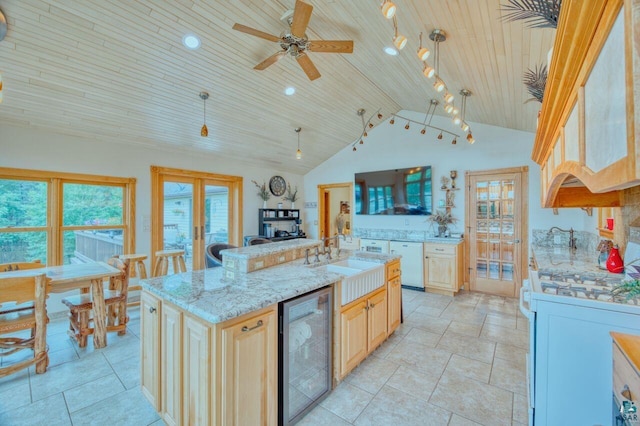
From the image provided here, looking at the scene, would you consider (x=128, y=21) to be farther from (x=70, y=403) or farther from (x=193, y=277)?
(x=70, y=403)

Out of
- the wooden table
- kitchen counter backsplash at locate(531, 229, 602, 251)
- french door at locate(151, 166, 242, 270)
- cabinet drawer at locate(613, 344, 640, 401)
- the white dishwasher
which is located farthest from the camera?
the white dishwasher

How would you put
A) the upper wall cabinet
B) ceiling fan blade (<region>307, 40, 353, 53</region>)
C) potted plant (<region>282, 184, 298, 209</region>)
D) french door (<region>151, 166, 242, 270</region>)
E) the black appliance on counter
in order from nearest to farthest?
the upper wall cabinet < the black appliance on counter < ceiling fan blade (<region>307, 40, 353, 53</region>) < french door (<region>151, 166, 242, 270</region>) < potted plant (<region>282, 184, 298, 209</region>)

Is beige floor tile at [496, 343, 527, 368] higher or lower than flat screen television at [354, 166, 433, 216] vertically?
lower

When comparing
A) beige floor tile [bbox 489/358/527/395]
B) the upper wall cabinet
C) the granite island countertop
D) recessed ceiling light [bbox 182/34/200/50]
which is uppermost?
recessed ceiling light [bbox 182/34/200/50]

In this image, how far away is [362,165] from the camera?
620 centimetres

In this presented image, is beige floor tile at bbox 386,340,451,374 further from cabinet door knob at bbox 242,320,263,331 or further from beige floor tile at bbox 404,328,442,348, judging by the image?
cabinet door knob at bbox 242,320,263,331

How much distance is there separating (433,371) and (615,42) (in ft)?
8.52

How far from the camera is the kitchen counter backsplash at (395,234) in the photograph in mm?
5160

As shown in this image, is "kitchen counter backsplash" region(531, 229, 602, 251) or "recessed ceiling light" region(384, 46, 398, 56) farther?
"kitchen counter backsplash" region(531, 229, 602, 251)

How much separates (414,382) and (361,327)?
1.96 feet

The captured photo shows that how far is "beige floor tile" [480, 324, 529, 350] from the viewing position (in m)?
2.96

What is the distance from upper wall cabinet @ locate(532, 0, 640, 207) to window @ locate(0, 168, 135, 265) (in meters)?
5.06

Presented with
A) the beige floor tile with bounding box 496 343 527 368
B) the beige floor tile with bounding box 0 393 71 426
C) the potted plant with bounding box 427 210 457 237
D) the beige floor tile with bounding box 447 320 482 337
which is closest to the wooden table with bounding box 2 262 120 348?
the beige floor tile with bounding box 0 393 71 426

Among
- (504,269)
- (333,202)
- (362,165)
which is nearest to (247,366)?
(504,269)
